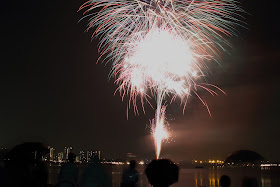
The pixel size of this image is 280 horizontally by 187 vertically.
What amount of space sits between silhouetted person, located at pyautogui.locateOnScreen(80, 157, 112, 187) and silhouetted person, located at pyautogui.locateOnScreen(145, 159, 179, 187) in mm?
2703

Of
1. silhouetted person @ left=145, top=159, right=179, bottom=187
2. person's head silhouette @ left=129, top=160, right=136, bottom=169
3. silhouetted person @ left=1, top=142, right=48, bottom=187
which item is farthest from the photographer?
person's head silhouette @ left=129, top=160, right=136, bottom=169

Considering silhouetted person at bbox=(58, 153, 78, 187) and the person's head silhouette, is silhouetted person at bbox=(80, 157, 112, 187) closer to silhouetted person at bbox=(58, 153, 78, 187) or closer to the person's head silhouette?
silhouetted person at bbox=(58, 153, 78, 187)

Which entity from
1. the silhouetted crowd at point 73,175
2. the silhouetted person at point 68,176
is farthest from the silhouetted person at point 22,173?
the silhouetted person at point 68,176

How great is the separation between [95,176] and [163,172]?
9.85ft

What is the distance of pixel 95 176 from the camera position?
261 inches

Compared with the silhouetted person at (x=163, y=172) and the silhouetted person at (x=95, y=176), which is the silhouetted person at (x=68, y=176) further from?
the silhouetted person at (x=163, y=172)

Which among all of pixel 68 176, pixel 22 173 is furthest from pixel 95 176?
pixel 22 173

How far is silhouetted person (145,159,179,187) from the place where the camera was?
3922 mm

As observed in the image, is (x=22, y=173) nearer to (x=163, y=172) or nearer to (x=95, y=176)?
(x=95, y=176)

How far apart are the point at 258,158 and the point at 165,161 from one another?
782 inches

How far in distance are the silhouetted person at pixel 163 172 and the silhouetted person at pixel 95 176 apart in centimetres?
270

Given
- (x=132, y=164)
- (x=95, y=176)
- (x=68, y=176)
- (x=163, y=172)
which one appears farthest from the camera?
(x=132, y=164)

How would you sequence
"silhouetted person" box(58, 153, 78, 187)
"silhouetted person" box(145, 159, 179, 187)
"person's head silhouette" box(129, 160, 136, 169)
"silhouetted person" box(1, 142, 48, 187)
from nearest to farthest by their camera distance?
"silhouetted person" box(145, 159, 179, 187), "silhouetted person" box(1, 142, 48, 187), "silhouetted person" box(58, 153, 78, 187), "person's head silhouette" box(129, 160, 136, 169)

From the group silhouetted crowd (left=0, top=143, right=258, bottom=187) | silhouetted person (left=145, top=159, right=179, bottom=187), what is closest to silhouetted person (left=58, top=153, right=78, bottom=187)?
silhouetted crowd (left=0, top=143, right=258, bottom=187)
